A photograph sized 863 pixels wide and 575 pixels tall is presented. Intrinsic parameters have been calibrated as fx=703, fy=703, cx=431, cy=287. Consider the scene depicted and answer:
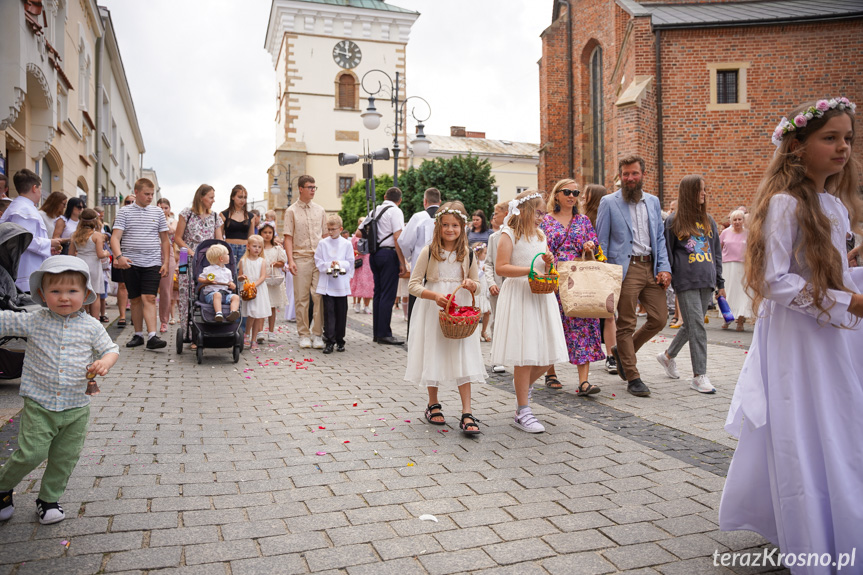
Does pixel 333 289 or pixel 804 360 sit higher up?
pixel 804 360

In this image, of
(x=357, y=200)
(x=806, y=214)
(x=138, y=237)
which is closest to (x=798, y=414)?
(x=806, y=214)

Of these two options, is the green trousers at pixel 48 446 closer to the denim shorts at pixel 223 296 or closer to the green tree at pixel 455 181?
the denim shorts at pixel 223 296

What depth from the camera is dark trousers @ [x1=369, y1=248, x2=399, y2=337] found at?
10906 millimetres

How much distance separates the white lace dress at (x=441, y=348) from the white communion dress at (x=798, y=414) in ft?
8.44

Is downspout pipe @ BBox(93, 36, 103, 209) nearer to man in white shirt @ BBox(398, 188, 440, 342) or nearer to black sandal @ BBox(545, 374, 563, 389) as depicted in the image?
man in white shirt @ BBox(398, 188, 440, 342)

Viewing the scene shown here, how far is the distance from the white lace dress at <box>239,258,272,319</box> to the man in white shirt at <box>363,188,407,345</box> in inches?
65.3

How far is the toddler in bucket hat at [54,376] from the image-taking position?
11.4 ft

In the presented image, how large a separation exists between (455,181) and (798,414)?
35.2m

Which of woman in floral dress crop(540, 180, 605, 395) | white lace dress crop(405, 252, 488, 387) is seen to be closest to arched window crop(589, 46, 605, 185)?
woman in floral dress crop(540, 180, 605, 395)

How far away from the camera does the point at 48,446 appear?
349cm

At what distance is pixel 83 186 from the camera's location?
2203 centimetres

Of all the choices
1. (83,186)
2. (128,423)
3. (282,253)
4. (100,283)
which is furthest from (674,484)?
(83,186)

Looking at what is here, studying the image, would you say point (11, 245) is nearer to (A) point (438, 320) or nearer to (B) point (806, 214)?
(A) point (438, 320)

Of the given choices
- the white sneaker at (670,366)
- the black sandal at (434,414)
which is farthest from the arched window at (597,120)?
the black sandal at (434,414)
